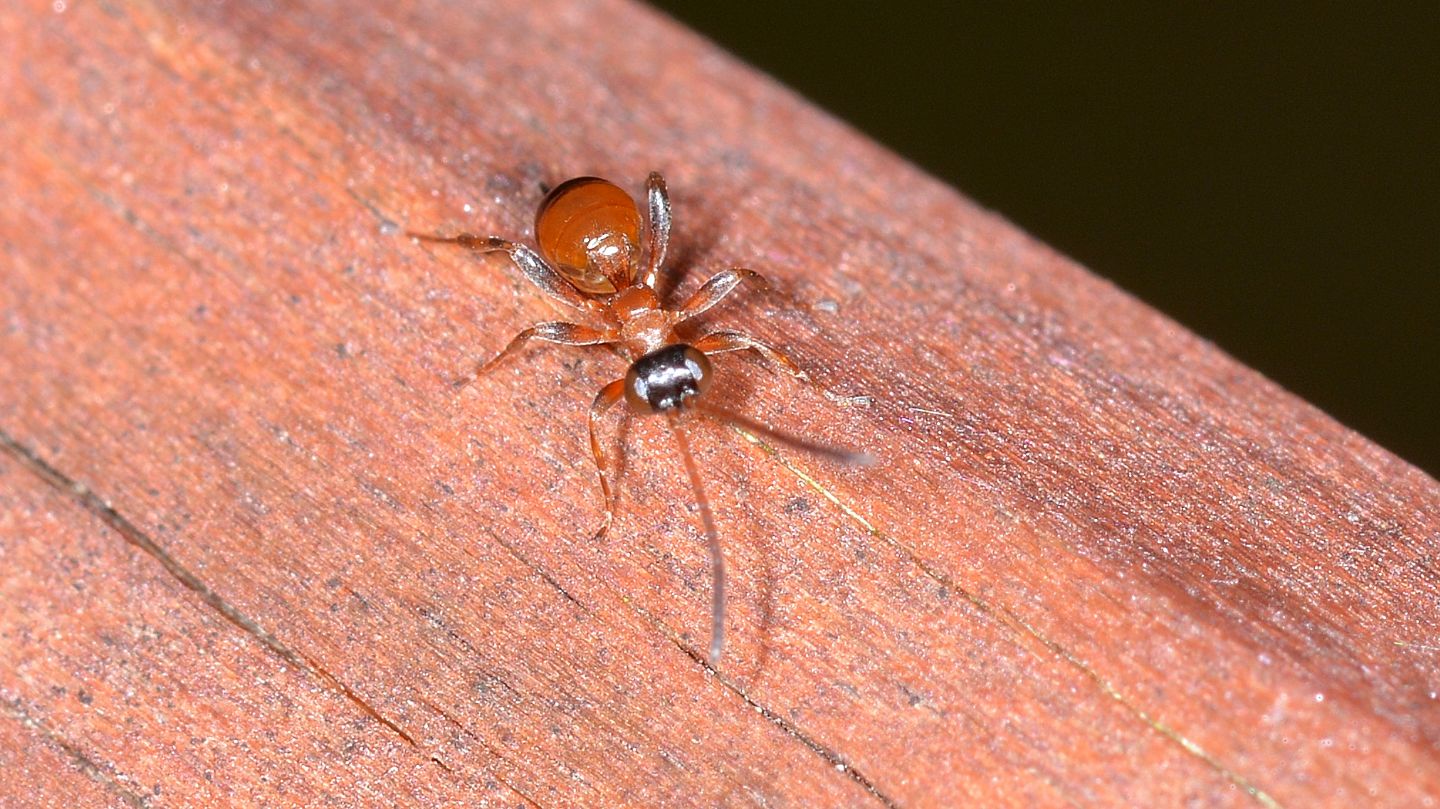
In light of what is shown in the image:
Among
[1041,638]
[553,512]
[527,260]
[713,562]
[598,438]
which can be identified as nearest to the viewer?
[1041,638]

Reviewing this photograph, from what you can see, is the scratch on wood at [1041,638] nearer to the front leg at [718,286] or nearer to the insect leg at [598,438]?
the insect leg at [598,438]

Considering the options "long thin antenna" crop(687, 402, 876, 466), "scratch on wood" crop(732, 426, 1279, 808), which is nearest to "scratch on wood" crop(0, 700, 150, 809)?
"long thin antenna" crop(687, 402, 876, 466)

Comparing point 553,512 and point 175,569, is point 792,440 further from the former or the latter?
point 175,569

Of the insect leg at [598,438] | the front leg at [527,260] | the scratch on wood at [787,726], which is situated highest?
the front leg at [527,260]

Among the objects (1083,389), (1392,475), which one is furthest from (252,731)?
(1392,475)

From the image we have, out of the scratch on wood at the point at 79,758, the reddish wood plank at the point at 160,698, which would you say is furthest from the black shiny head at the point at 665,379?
the scratch on wood at the point at 79,758

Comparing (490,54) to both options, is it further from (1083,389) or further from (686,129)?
(1083,389)

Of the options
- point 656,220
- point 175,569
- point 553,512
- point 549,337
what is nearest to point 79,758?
point 175,569
